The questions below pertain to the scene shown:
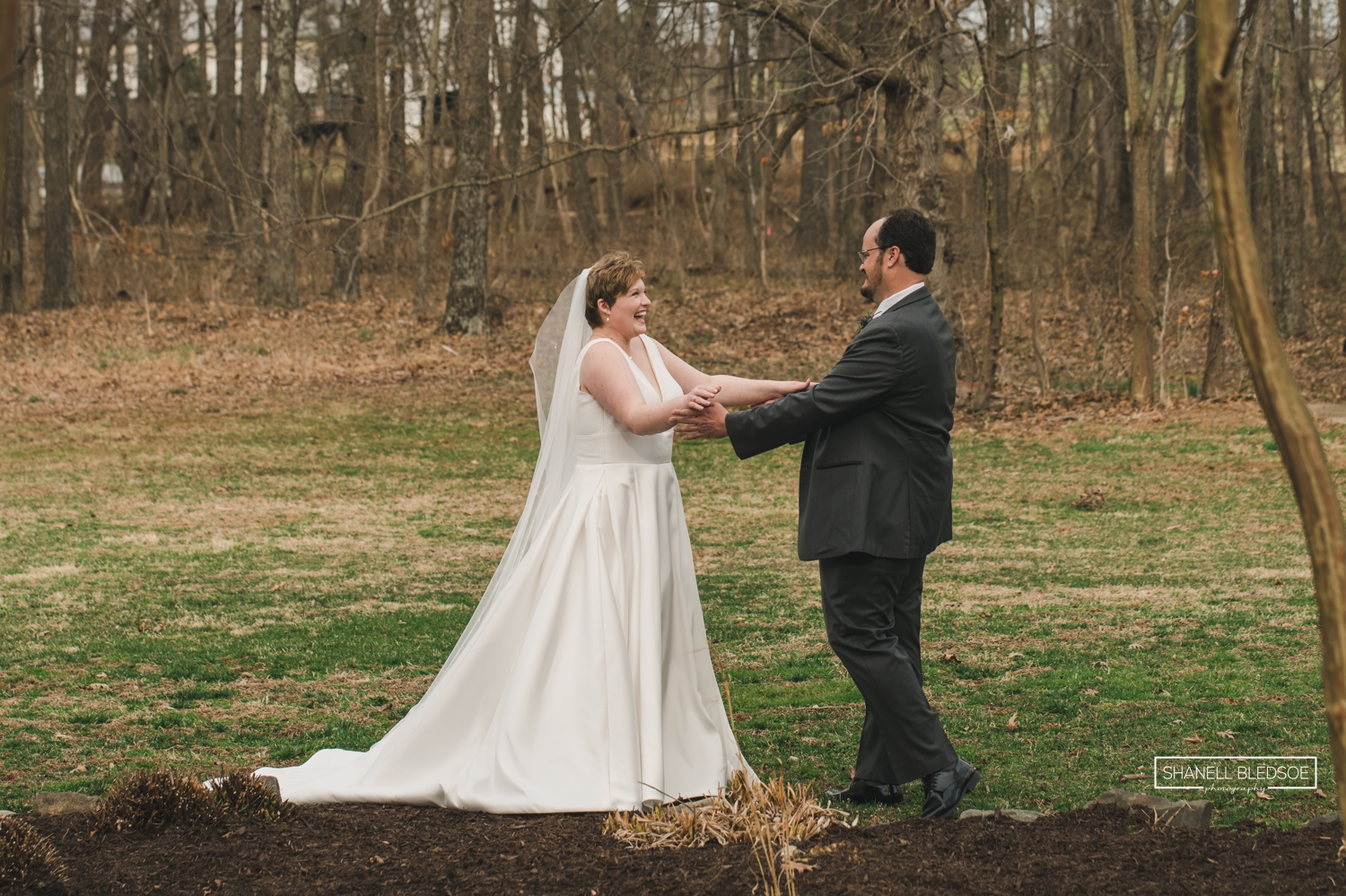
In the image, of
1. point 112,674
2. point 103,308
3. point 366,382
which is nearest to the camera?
point 112,674

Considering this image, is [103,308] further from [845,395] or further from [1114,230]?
[845,395]

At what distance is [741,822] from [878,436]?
4.75 feet

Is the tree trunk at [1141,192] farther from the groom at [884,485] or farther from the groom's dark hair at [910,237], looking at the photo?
the groom at [884,485]

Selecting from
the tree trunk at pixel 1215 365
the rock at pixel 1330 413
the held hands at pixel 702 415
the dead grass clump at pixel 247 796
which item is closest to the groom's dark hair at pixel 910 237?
the held hands at pixel 702 415

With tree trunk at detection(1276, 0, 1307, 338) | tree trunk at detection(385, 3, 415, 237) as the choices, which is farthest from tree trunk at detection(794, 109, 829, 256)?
tree trunk at detection(1276, 0, 1307, 338)

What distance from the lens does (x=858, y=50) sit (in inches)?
635

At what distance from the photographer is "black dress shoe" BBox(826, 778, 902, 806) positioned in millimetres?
4457


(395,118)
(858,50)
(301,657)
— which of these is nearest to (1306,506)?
(301,657)

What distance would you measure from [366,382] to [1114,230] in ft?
55.7

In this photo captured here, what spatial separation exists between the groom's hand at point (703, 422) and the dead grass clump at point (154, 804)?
80.3 inches

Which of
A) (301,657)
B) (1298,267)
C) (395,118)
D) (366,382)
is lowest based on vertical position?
(301,657)

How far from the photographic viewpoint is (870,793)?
4.48 m

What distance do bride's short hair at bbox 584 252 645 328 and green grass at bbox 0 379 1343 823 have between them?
6.53ft

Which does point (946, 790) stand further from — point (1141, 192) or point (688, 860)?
point (1141, 192)
